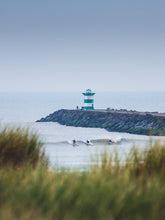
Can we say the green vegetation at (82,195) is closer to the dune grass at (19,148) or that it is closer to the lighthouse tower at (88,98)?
the dune grass at (19,148)

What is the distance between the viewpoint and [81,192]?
627cm

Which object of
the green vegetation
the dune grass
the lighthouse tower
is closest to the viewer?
the green vegetation

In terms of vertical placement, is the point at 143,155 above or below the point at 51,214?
above

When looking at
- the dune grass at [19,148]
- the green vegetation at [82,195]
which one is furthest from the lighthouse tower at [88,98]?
the green vegetation at [82,195]

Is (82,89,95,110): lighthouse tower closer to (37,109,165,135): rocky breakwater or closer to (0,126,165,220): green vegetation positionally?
(37,109,165,135): rocky breakwater

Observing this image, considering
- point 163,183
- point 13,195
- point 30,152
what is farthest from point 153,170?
point 30,152

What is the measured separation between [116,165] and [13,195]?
5.48ft

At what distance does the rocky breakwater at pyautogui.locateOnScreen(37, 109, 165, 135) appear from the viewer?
154ft

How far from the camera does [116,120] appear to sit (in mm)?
52625

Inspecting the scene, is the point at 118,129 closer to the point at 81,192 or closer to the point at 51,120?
the point at 51,120

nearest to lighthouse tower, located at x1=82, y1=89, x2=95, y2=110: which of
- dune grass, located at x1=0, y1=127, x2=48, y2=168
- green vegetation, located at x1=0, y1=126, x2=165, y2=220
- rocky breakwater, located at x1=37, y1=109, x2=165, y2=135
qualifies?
rocky breakwater, located at x1=37, y1=109, x2=165, y2=135

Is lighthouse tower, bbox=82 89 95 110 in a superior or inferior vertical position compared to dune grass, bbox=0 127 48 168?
superior

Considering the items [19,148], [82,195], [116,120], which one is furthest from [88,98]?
[82,195]

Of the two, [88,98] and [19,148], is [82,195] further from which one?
[88,98]
